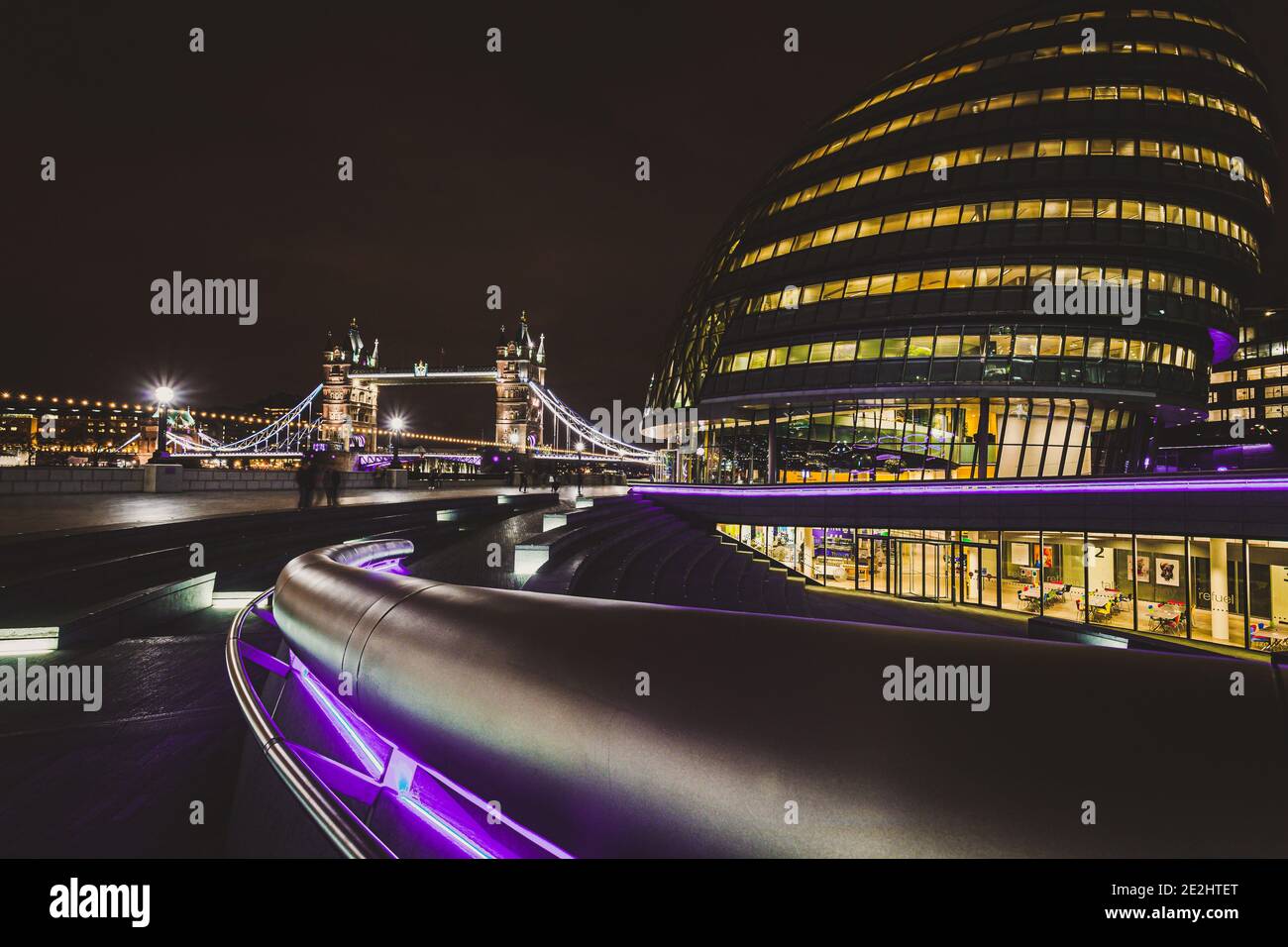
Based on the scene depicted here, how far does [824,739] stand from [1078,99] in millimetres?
43422

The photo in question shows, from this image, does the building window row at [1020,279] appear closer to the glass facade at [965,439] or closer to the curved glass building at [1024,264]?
the curved glass building at [1024,264]

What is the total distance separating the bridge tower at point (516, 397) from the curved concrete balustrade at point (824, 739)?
99.3m

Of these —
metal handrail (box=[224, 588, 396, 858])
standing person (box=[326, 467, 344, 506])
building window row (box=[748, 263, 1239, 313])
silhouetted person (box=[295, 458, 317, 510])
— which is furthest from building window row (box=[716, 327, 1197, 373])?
metal handrail (box=[224, 588, 396, 858])

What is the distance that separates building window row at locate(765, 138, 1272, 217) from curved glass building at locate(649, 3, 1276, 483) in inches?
4.4

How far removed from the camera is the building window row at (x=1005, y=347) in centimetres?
3017

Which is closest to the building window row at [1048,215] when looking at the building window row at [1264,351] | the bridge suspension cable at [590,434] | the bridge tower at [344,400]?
the bridge suspension cable at [590,434]

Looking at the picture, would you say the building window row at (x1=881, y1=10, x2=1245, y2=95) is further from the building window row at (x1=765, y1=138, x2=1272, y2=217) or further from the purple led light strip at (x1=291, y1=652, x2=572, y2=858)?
the purple led light strip at (x1=291, y1=652, x2=572, y2=858)

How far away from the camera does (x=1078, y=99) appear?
32.2 meters

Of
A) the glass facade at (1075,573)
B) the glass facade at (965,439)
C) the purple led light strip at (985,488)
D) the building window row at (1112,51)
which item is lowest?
the glass facade at (1075,573)

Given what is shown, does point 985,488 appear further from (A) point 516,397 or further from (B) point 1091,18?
(A) point 516,397

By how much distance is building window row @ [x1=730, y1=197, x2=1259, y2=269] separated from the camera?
30422 millimetres

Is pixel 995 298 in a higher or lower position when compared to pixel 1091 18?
lower

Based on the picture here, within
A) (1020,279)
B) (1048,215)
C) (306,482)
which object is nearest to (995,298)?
(1020,279)
